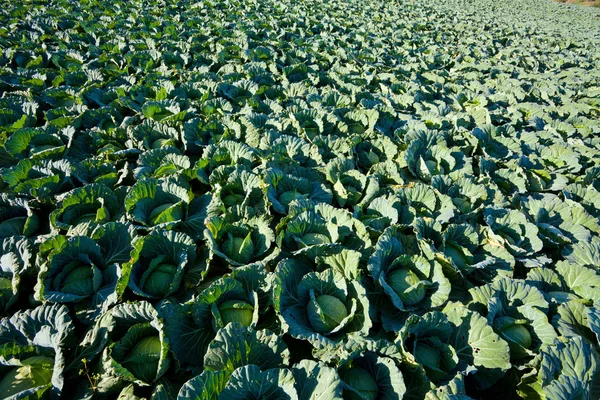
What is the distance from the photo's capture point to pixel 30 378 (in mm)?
2270

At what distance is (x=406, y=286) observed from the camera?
10.1ft

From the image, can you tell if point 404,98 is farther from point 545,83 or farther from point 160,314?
point 160,314

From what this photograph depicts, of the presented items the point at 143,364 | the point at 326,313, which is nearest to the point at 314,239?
the point at 326,313

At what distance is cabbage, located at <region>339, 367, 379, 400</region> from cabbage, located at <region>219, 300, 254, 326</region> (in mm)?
822

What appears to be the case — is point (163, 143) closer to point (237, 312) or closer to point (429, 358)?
point (237, 312)

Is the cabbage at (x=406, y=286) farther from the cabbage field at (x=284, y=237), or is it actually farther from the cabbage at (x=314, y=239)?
the cabbage at (x=314, y=239)

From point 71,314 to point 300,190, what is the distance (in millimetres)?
2510

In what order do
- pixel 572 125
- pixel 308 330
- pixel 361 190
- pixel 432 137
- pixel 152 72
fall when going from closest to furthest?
1. pixel 308 330
2. pixel 361 190
3. pixel 432 137
4. pixel 572 125
5. pixel 152 72

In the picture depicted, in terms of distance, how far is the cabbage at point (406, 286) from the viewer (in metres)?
3.02

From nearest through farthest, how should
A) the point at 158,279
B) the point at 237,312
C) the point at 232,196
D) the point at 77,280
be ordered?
1. the point at 237,312
2. the point at 77,280
3. the point at 158,279
4. the point at 232,196

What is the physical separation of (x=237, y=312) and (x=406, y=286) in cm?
150

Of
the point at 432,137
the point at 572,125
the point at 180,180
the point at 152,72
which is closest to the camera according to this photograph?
the point at 180,180

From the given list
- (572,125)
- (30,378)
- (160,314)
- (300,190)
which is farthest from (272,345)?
(572,125)

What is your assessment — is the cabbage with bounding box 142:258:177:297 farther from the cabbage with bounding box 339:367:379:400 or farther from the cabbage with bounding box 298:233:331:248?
the cabbage with bounding box 339:367:379:400
